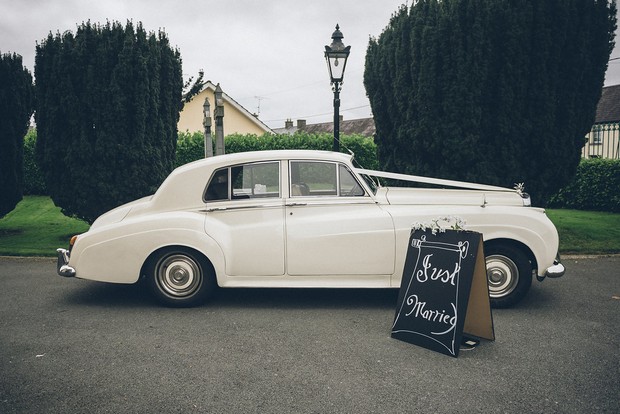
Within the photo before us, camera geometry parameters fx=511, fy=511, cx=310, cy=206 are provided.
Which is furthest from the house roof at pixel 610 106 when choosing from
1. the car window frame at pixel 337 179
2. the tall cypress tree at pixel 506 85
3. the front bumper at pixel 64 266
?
the front bumper at pixel 64 266

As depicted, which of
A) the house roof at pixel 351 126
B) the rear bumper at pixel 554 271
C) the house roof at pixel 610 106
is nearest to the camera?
the rear bumper at pixel 554 271

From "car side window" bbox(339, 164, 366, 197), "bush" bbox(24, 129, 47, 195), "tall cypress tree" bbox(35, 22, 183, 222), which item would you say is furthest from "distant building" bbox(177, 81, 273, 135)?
"car side window" bbox(339, 164, 366, 197)

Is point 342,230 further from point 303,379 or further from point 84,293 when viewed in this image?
point 84,293

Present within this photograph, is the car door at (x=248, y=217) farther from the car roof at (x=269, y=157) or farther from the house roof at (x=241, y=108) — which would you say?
the house roof at (x=241, y=108)

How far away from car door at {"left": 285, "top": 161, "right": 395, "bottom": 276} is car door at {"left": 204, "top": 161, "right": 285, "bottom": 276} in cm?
16

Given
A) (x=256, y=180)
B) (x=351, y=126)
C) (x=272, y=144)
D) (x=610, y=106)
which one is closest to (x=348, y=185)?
(x=256, y=180)

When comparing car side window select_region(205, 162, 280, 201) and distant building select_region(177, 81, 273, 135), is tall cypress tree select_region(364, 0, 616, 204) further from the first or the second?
distant building select_region(177, 81, 273, 135)

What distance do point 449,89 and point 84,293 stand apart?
20.2 feet

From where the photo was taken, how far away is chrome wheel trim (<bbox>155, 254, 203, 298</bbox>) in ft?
18.0

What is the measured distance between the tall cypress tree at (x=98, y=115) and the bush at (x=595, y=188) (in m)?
11.0

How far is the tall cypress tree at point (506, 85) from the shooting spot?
8.06 meters

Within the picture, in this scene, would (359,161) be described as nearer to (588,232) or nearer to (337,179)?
(588,232)

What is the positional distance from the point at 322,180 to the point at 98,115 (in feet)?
16.9

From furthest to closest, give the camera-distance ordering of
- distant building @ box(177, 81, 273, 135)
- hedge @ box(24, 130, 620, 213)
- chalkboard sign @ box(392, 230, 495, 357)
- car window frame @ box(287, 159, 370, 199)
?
distant building @ box(177, 81, 273, 135)
hedge @ box(24, 130, 620, 213)
car window frame @ box(287, 159, 370, 199)
chalkboard sign @ box(392, 230, 495, 357)
